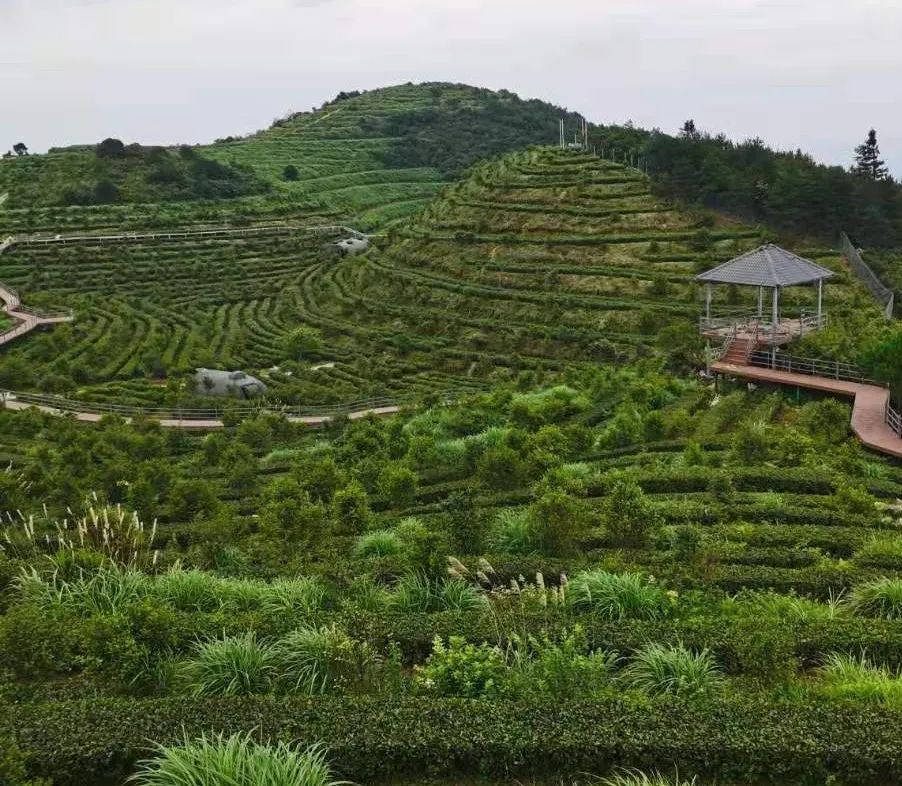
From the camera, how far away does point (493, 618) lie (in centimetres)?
1027

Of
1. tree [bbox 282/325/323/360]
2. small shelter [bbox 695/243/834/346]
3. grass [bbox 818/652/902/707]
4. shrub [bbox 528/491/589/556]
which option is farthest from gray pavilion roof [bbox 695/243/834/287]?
tree [bbox 282/325/323/360]

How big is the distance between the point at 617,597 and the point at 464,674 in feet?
9.60

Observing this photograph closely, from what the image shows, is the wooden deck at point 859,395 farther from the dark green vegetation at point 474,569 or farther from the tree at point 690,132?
the tree at point 690,132

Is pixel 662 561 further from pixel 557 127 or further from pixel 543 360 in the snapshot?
pixel 557 127

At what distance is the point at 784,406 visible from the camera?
25641 mm

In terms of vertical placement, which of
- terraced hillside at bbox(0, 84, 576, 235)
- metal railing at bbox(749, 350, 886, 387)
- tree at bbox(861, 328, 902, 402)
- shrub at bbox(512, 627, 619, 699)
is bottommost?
shrub at bbox(512, 627, 619, 699)

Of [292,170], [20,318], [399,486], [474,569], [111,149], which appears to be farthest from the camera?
[292,170]

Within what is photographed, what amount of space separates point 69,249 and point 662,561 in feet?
231

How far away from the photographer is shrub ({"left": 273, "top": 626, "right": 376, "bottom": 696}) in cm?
898

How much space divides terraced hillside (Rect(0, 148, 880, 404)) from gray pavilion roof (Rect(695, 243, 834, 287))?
2337 mm

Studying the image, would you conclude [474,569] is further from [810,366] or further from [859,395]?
[810,366]

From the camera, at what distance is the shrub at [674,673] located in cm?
866

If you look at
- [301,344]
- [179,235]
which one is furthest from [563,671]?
[179,235]

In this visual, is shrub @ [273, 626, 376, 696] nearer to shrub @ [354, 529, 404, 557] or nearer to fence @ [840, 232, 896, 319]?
shrub @ [354, 529, 404, 557]
